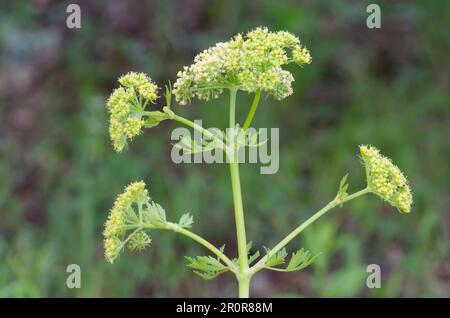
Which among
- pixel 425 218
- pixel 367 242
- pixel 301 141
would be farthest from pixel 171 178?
pixel 425 218

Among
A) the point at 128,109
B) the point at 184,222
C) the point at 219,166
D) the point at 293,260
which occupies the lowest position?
the point at 293,260

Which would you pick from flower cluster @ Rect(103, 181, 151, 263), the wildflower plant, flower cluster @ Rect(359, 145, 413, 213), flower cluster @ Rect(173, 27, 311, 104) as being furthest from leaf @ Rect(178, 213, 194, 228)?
flower cluster @ Rect(359, 145, 413, 213)

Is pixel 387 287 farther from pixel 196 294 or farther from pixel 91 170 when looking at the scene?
pixel 91 170

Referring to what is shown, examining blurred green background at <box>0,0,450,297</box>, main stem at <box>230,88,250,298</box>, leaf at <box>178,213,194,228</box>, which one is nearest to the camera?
main stem at <box>230,88,250,298</box>

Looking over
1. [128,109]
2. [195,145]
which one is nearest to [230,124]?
[195,145]

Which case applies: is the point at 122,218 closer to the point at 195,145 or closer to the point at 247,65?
the point at 195,145

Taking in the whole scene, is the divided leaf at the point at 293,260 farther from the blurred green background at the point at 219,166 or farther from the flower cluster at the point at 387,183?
the blurred green background at the point at 219,166

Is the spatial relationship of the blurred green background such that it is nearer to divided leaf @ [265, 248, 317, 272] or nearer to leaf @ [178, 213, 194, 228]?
leaf @ [178, 213, 194, 228]

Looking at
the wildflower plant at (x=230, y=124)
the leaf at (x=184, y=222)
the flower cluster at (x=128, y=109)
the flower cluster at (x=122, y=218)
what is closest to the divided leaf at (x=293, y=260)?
the wildflower plant at (x=230, y=124)
